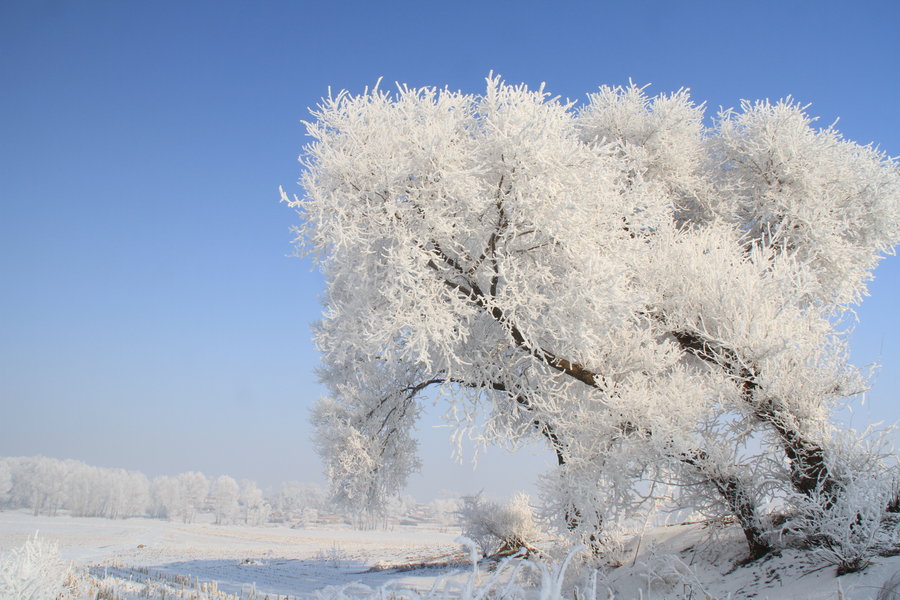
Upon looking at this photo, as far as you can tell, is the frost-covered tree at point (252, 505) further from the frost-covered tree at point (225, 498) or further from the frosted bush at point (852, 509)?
the frosted bush at point (852, 509)

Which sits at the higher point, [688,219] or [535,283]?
[688,219]

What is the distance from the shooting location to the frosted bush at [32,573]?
640 centimetres

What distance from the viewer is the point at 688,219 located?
13539mm

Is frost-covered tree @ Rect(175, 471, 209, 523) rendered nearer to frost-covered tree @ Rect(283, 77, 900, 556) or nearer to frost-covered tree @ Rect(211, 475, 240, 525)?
frost-covered tree @ Rect(211, 475, 240, 525)

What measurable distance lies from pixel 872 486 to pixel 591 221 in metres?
4.79

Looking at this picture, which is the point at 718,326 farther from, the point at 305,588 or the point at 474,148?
the point at 305,588

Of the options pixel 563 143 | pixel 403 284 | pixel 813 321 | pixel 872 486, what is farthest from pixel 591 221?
pixel 872 486

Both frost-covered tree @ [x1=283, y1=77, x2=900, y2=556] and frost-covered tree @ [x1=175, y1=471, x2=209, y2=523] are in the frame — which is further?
frost-covered tree @ [x1=175, y1=471, x2=209, y2=523]

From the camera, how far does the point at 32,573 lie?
270 inches

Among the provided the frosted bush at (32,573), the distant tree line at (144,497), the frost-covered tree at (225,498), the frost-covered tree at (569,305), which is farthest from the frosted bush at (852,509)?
the frost-covered tree at (225,498)

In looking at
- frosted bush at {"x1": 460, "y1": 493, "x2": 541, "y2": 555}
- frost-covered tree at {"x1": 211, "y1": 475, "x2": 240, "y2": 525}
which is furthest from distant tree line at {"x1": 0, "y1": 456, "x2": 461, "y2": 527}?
frosted bush at {"x1": 460, "y1": 493, "x2": 541, "y2": 555}

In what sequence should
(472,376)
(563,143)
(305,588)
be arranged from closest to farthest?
(563,143)
(472,376)
(305,588)

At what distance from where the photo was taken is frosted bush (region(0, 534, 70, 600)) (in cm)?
640

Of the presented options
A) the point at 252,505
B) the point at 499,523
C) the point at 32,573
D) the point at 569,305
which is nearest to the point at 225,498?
the point at 252,505
